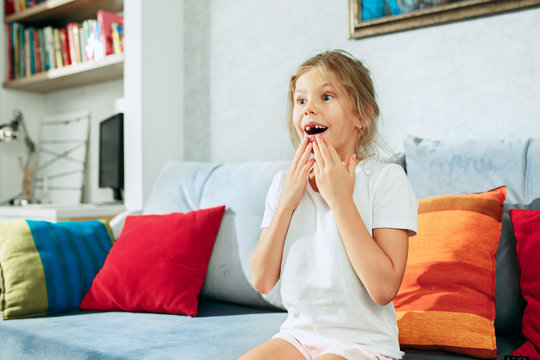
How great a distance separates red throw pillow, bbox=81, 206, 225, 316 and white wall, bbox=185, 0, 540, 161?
0.65 meters

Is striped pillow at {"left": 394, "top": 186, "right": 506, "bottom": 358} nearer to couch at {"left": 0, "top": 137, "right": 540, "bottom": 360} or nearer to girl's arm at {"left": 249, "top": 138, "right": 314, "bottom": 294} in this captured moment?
couch at {"left": 0, "top": 137, "right": 540, "bottom": 360}

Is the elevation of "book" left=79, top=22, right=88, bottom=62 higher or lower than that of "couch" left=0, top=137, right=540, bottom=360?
higher

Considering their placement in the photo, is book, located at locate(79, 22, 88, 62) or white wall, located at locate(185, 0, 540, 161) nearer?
white wall, located at locate(185, 0, 540, 161)

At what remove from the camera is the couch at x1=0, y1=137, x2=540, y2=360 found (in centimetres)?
121

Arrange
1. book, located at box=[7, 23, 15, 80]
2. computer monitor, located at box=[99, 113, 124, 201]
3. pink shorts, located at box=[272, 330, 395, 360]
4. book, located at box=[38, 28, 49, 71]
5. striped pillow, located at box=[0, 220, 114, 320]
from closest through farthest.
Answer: pink shorts, located at box=[272, 330, 395, 360]
striped pillow, located at box=[0, 220, 114, 320]
computer monitor, located at box=[99, 113, 124, 201]
book, located at box=[38, 28, 49, 71]
book, located at box=[7, 23, 15, 80]

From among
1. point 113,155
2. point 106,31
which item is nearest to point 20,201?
point 113,155

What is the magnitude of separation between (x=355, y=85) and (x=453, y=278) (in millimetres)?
504

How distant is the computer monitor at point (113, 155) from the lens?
2.48 metres

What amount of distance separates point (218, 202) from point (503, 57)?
1059 mm

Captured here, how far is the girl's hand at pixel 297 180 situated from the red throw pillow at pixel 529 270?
1.76 feet

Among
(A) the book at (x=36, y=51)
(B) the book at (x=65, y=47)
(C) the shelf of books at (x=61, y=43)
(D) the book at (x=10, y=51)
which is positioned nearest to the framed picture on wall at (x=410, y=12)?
(C) the shelf of books at (x=61, y=43)

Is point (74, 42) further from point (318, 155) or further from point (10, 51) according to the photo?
point (318, 155)

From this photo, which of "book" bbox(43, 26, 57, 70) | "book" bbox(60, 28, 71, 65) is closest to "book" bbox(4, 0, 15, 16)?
"book" bbox(43, 26, 57, 70)

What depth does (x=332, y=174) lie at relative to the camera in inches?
39.6
